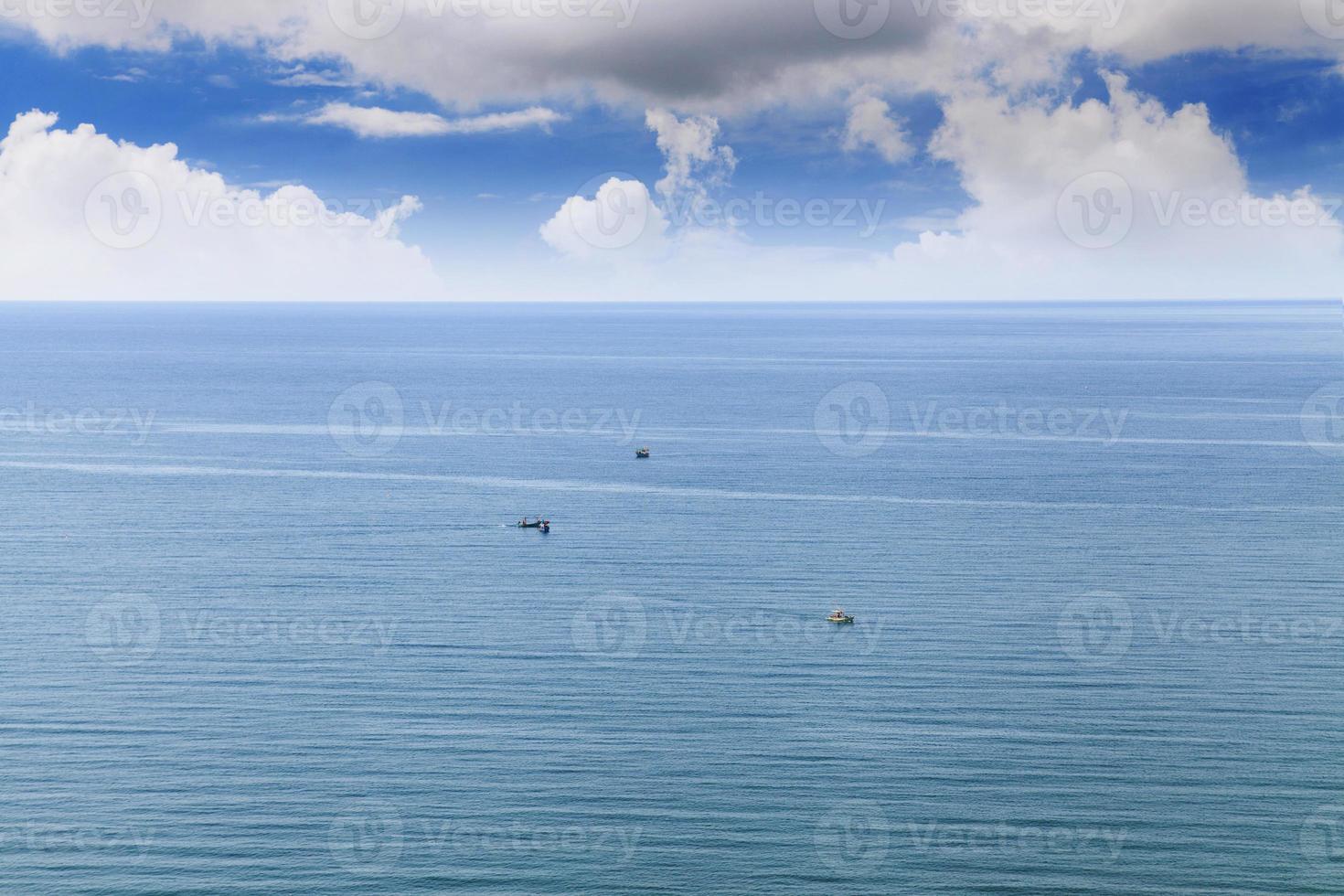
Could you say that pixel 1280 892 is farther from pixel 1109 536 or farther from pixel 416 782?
pixel 1109 536

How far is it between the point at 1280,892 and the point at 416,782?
37816mm

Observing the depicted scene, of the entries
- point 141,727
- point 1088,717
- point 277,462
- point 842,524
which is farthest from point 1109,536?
point 277,462

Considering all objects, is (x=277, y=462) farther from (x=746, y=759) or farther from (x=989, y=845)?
(x=989, y=845)

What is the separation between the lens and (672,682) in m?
74.2

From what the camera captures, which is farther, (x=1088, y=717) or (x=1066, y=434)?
(x=1066, y=434)

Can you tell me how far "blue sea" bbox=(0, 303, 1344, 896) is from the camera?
55312 millimetres

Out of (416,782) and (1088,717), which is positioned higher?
(1088,717)

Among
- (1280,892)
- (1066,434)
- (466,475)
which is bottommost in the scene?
(1280,892)

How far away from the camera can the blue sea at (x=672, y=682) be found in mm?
55312

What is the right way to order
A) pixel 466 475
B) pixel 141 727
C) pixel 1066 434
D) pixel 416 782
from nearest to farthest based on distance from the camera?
pixel 416 782 → pixel 141 727 → pixel 466 475 → pixel 1066 434

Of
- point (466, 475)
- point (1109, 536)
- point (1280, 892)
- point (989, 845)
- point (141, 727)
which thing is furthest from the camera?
point (466, 475)

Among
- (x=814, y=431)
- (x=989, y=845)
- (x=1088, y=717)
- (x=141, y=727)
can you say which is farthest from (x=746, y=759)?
(x=814, y=431)

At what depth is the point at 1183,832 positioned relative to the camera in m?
56.5

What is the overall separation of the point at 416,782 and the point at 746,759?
1591cm
